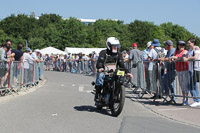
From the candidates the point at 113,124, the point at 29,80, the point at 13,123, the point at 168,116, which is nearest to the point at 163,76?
the point at 168,116

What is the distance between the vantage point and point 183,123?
7578 mm

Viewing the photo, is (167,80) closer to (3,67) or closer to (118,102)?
(118,102)

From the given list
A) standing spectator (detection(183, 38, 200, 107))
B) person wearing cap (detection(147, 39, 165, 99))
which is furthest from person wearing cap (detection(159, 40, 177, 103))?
standing spectator (detection(183, 38, 200, 107))

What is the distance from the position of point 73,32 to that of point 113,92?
92.5 m

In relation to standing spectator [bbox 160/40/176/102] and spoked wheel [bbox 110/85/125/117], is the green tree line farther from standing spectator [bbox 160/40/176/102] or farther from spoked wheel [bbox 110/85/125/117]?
spoked wheel [bbox 110/85/125/117]

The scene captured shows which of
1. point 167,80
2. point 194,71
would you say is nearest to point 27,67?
point 167,80

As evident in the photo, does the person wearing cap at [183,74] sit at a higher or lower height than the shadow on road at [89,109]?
higher

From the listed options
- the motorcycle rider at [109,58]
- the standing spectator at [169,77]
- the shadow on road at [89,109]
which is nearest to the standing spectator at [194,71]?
the standing spectator at [169,77]

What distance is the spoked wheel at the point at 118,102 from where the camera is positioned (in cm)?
782

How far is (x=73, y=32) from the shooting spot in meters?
99.9

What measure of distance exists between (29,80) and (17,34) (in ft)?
252

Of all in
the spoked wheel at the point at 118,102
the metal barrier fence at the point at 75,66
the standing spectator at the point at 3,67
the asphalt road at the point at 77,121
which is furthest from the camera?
the metal barrier fence at the point at 75,66

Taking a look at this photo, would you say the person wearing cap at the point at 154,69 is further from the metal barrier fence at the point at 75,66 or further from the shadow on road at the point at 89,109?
the metal barrier fence at the point at 75,66

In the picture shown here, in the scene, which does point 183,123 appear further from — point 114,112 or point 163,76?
point 163,76
